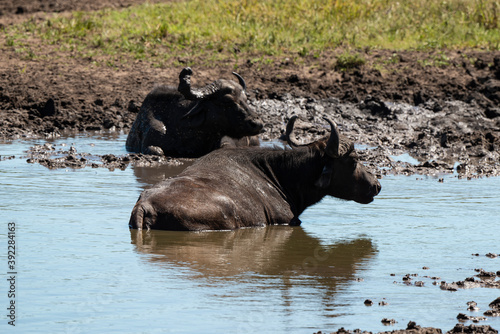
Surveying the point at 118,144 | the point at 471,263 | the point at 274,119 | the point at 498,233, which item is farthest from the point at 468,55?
the point at 471,263

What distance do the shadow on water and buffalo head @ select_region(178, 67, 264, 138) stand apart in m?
4.36

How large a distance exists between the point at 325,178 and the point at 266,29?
1281cm

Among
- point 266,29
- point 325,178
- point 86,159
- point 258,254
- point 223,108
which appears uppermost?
point 266,29

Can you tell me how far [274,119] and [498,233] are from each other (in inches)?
321

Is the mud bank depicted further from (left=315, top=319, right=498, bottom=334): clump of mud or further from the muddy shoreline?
(left=315, top=319, right=498, bottom=334): clump of mud

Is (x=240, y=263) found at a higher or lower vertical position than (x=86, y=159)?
higher

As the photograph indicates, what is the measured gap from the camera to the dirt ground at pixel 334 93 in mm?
15898

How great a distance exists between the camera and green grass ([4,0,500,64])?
20.8 m

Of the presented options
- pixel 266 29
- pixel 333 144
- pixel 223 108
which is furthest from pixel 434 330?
pixel 266 29

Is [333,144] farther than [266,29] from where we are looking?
No

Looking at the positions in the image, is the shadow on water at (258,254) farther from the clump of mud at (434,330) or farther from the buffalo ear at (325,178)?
the clump of mud at (434,330)

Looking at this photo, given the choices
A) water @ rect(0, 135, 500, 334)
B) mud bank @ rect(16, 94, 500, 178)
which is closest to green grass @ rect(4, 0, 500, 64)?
mud bank @ rect(16, 94, 500, 178)

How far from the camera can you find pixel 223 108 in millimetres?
13828

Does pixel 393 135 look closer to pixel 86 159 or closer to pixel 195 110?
pixel 195 110
